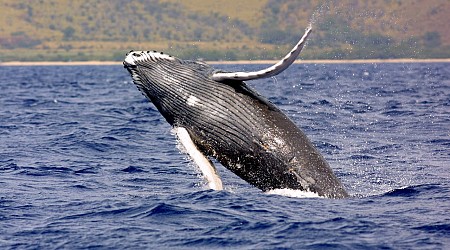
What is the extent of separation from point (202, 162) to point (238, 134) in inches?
22.0

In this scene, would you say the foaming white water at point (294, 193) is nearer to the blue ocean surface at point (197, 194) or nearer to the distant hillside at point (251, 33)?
the blue ocean surface at point (197, 194)

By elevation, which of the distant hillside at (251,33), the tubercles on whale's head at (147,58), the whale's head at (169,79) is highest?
the tubercles on whale's head at (147,58)

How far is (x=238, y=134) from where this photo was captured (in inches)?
403

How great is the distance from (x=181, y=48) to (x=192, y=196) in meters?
159

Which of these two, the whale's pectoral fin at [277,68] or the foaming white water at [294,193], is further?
the foaming white water at [294,193]

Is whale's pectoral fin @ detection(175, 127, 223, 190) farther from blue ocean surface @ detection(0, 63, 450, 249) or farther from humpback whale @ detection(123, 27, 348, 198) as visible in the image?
blue ocean surface @ detection(0, 63, 450, 249)

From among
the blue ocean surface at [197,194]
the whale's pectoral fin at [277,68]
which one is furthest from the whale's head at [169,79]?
the blue ocean surface at [197,194]

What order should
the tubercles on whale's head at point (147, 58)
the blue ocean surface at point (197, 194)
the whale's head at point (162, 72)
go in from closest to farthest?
1. the blue ocean surface at point (197, 194)
2. the whale's head at point (162, 72)
3. the tubercles on whale's head at point (147, 58)

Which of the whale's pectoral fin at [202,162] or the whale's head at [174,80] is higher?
the whale's head at [174,80]

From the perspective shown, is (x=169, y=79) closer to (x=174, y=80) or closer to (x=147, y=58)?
(x=174, y=80)

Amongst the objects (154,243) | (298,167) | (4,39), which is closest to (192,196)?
(298,167)

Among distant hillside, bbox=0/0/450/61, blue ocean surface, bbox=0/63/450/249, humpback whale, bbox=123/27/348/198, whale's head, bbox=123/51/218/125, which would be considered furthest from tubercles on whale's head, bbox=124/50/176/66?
distant hillside, bbox=0/0/450/61

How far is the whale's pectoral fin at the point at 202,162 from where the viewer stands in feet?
33.3

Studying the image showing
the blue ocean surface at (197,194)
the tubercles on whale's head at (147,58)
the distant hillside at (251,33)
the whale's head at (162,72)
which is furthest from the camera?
the distant hillside at (251,33)
